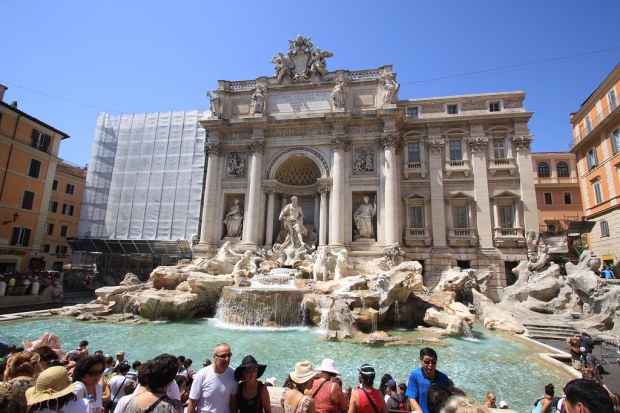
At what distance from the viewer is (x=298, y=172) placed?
25359mm

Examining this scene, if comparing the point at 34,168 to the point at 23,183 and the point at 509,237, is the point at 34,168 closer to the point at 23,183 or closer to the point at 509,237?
the point at 23,183

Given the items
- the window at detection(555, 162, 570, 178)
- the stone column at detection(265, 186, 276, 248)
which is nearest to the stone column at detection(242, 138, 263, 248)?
the stone column at detection(265, 186, 276, 248)

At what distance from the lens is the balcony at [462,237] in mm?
20906

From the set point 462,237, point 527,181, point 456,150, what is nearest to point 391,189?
point 462,237

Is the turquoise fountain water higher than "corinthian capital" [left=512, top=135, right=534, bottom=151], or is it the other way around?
"corinthian capital" [left=512, top=135, right=534, bottom=151]

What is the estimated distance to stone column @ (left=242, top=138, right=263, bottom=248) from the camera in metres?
22.4

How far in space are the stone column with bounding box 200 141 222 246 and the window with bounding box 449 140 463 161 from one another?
16658 mm

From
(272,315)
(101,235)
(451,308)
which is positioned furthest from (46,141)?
(451,308)

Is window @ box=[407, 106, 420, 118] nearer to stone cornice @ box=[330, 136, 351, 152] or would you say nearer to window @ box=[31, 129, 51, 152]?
stone cornice @ box=[330, 136, 351, 152]

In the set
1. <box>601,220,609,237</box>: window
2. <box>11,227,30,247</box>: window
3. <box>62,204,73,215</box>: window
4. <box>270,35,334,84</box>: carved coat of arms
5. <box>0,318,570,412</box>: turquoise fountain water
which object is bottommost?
<box>0,318,570,412</box>: turquoise fountain water

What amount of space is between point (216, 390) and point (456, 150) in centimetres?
2324

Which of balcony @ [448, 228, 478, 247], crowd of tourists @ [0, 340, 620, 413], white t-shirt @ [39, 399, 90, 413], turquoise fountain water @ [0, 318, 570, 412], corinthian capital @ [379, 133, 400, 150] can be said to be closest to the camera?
crowd of tourists @ [0, 340, 620, 413]

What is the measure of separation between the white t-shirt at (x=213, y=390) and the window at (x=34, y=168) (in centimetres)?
2707

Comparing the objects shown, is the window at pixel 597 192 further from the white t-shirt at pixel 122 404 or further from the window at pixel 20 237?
the window at pixel 20 237
